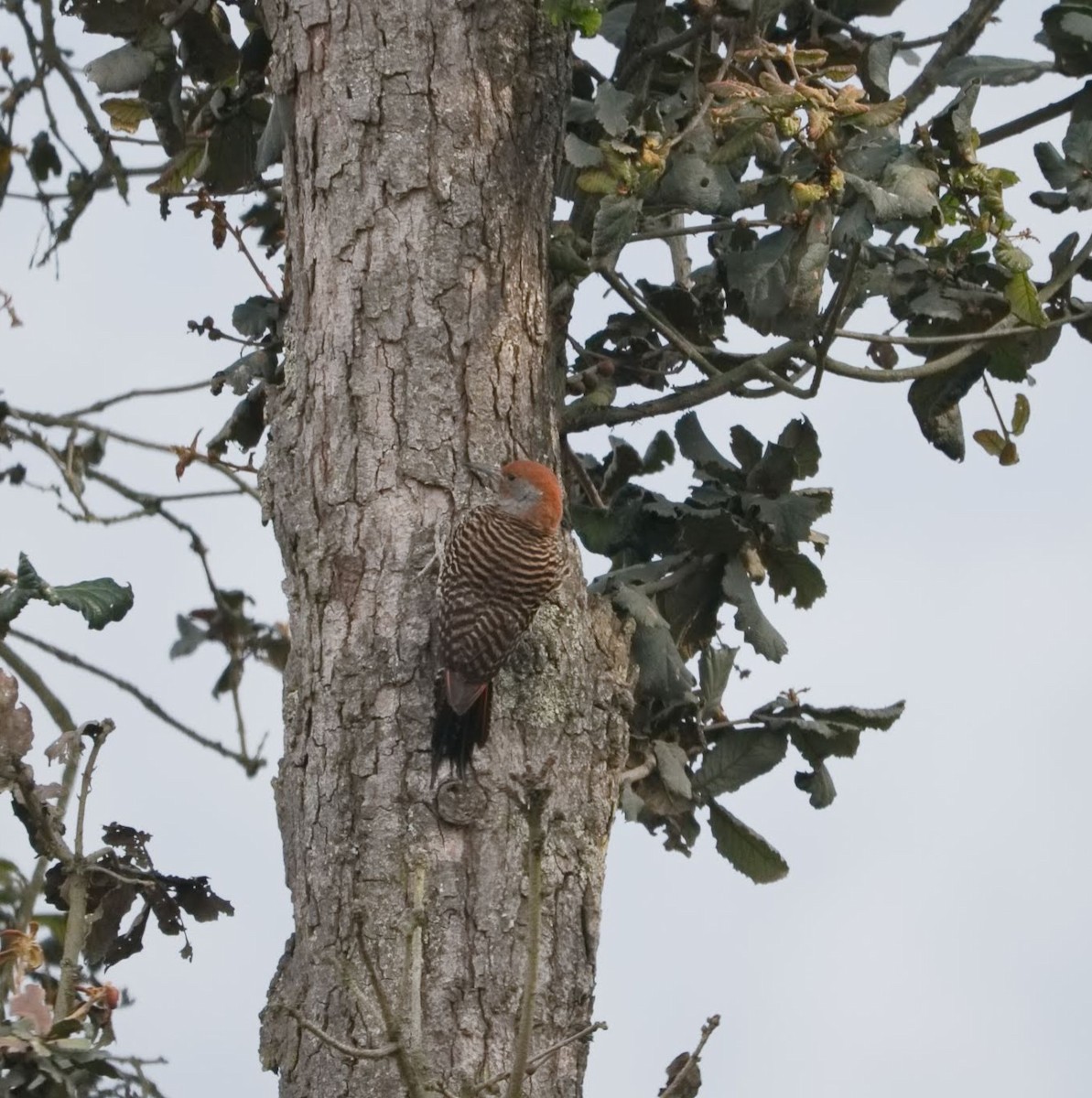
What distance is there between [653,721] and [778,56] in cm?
168

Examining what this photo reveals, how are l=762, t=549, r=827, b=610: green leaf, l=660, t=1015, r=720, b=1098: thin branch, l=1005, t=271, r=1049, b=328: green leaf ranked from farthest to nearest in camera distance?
1. l=762, t=549, r=827, b=610: green leaf
2. l=1005, t=271, r=1049, b=328: green leaf
3. l=660, t=1015, r=720, b=1098: thin branch

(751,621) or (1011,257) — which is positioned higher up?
(1011,257)

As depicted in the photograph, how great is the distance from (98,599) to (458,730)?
817mm

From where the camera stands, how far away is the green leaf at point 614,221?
4.06m

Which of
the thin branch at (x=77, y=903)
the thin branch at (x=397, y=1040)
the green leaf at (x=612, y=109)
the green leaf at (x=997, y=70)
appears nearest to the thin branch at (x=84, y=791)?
the thin branch at (x=77, y=903)

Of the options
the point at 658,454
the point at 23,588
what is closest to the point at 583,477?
the point at 658,454

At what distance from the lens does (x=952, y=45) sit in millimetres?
4883

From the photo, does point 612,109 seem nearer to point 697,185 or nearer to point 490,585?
point 697,185

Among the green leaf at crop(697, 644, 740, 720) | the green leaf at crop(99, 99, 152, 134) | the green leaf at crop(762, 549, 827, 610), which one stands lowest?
the green leaf at crop(697, 644, 740, 720)

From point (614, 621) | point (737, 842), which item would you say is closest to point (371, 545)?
point (614, 621)

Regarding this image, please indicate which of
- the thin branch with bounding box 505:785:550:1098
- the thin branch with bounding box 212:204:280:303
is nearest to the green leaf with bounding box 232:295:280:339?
the thin branch with bounding box 212:204:280:303

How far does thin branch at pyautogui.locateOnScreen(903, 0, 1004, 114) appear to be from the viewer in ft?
15.8

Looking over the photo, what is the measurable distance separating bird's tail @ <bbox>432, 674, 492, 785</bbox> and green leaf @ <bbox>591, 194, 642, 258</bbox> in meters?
1.08

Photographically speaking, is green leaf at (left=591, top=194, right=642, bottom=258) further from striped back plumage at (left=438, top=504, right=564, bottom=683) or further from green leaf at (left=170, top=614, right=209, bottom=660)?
green leaf at (left=170, top=614, right=209, bottom=660)
